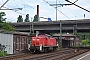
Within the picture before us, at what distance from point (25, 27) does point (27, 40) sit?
31025mm

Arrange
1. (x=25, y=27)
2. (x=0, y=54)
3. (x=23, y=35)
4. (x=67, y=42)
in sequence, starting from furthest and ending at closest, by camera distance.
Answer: (x=67, y=42)
(x=25, y=27)
(x=23, y=35)
(x=0, y=54)

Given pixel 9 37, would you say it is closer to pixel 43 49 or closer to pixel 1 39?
pixel 1 39

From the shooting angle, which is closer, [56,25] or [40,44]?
[40,44]

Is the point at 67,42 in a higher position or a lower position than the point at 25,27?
lower

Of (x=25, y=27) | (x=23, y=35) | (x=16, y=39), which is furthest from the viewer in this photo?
(x=25, y=27)

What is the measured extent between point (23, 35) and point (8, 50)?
20.5 feet

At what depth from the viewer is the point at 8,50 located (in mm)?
35125

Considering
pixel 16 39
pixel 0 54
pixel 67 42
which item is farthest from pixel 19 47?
pixel 67 42

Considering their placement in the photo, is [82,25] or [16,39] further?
[82,25]

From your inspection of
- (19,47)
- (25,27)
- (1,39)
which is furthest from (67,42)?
(1,39)

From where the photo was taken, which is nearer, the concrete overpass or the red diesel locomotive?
the red diesel locomotive

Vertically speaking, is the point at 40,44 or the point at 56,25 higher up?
the point at 56,25

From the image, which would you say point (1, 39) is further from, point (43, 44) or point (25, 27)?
point (25, 27)

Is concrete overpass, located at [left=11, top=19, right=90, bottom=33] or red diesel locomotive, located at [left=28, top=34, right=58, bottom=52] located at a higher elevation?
concrete overpass, located at [left=11, top=19, right=90, bottom=33]
